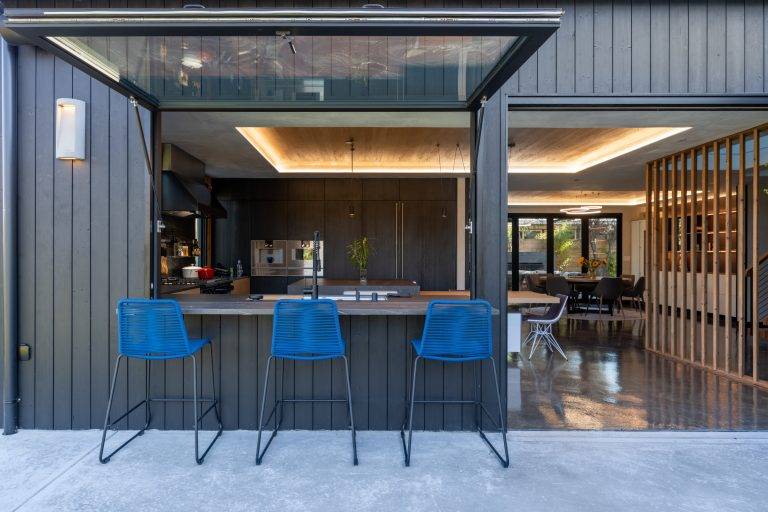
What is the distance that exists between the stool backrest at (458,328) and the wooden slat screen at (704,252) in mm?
2911

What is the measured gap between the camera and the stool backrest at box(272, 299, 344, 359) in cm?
256

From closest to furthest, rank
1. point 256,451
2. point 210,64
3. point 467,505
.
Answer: point 467,505 → point 210,64 → point 256,451

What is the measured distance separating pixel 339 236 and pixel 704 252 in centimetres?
521

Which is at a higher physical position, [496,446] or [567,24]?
[567,24]

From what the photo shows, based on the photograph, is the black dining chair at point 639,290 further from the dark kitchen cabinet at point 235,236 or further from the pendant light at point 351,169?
the dark kitchen cabinet at point 235,236

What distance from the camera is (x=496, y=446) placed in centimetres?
285

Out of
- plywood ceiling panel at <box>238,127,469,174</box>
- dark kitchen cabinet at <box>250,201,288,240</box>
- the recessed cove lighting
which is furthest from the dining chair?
dark kitchen cabinet at <box>250,201,288,240</box>

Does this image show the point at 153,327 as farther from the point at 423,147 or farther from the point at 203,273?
the point at 423,147

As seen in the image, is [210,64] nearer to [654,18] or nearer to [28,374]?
[28,374]

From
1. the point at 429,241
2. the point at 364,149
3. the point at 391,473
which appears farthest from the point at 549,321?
the point at 391,473

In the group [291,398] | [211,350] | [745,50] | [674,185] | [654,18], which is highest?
[654,18]

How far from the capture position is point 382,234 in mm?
7598

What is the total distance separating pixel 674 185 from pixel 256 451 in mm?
5573

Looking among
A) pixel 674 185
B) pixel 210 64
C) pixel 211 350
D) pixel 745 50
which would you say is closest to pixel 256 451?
pixel 211 350
